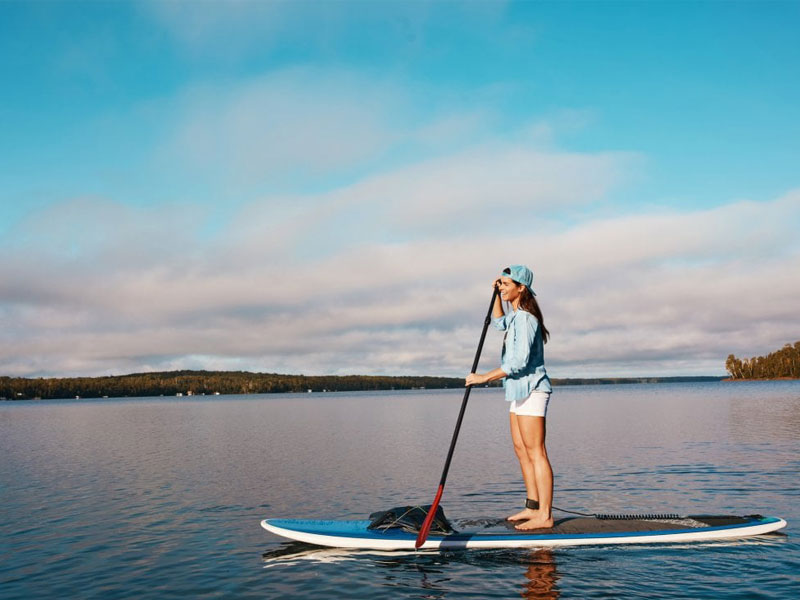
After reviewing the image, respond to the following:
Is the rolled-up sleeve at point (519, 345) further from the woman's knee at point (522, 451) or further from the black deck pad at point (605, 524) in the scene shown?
the black deck pad at point (605, 524)

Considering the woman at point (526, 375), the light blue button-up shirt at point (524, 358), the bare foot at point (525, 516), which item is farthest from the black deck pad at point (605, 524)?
the light blue button-up shirt at point (524, 358)

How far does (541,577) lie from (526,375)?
3049 mm

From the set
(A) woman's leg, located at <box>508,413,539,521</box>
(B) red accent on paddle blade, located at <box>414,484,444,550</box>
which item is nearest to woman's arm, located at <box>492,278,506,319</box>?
(A) woman's leg, located at <box>508,413,539,521</box>

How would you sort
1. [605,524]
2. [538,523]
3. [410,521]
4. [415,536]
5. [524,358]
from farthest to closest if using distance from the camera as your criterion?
1. [605,524]
2. [410,521]
3. [415,536]
4. [538,523]
5. [524,358]

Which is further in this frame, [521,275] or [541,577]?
[521,275]

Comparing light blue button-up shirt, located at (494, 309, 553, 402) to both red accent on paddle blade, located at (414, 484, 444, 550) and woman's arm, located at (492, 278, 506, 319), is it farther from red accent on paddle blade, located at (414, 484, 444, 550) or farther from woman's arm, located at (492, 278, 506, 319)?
red accent on paddle blade, located at (414, 484, 444, 550)

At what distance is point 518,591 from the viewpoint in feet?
28.9

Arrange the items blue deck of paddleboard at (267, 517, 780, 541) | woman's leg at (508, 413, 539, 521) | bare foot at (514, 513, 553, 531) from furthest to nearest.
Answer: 1. bare foot at (514, 513, 553, 531)
2. blue deck of paddleboard at (267, 517, 780, 541)
3. woman's leg at (508, 413, 539, 521)

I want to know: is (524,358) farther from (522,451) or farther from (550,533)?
(550,533)

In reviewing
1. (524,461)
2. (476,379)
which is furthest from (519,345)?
(524,461)

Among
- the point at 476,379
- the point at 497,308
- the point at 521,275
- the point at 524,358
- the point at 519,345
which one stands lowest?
the point at 476,379

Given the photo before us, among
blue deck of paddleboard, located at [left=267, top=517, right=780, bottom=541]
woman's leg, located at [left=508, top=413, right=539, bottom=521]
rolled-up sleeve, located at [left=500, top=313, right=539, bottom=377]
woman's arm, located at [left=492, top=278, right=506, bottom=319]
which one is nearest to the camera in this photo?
rolled-up sleeve, located at [left=500, top=313, right=539, bottom=377]

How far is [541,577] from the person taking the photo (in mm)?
9297

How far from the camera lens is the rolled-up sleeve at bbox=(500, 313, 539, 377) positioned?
960 cm
